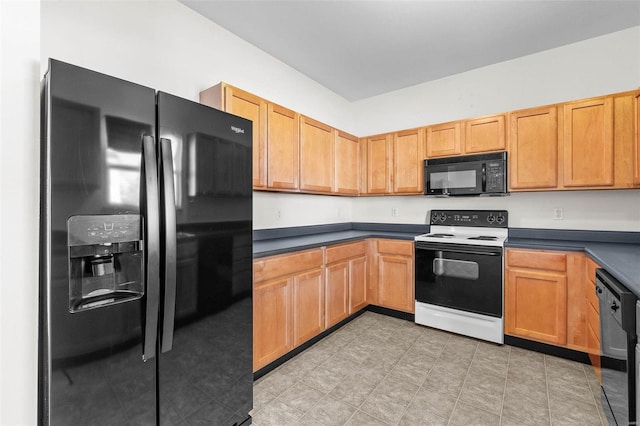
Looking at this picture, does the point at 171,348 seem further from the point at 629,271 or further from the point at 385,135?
the point at 385,135

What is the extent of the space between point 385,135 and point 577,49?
6.50 feet

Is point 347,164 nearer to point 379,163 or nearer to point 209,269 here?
point 379,163

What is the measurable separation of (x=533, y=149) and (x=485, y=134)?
1.50 feet

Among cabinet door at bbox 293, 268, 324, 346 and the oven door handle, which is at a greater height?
the oven door handle

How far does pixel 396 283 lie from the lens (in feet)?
11.0

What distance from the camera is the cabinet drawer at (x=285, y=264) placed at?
2.15m

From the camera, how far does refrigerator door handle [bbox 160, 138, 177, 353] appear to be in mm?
1299

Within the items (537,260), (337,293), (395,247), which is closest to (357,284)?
(337,293)

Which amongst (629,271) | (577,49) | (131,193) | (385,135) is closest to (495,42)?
(577,49)

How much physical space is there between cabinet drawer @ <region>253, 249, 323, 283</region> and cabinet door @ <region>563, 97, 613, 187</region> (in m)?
2.40

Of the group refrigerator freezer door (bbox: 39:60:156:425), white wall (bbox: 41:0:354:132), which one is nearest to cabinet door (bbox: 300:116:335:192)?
white wall (bbox: 41:0:354:132)

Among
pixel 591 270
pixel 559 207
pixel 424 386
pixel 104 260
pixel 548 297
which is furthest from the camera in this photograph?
pixel 559 207

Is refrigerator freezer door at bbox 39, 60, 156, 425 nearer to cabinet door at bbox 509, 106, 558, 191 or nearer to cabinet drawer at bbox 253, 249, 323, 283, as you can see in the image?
cabinet drawer at bbox 253, 249, 323, 283

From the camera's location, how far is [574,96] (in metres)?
2.88
